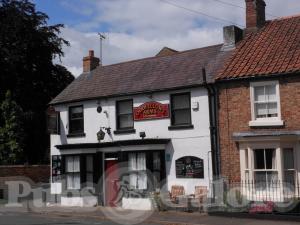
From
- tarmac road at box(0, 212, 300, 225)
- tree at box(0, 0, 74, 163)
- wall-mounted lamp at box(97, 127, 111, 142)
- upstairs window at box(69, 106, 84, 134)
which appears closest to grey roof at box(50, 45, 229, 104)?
upstairs window at box(69, 106, 84, 134)

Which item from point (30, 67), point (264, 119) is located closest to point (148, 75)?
point (264, 119)

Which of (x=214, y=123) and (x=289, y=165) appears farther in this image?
(x=214, y=123)

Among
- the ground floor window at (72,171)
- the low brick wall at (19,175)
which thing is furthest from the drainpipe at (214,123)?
the low brick wall at (19,175)

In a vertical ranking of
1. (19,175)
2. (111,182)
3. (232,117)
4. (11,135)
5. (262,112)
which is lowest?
(111,182)

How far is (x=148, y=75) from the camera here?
82.5 ft

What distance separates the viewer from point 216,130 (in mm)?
21672

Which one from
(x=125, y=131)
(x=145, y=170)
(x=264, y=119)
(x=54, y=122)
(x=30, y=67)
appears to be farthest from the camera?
(x=30, y=67)

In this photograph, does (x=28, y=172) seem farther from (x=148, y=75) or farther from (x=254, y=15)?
(x=254, y=15)

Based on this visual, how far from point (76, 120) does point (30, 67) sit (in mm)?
15041

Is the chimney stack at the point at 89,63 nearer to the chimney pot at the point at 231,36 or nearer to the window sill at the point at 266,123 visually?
the chimney pot at the point at 231,36

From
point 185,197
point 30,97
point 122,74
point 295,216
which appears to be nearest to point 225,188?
point 185,197

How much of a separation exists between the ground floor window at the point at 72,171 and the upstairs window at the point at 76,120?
143cm

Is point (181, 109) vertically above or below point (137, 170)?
above

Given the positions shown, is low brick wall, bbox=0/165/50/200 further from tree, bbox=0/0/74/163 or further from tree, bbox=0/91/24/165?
tree, bbox=0/0/74/163
